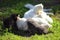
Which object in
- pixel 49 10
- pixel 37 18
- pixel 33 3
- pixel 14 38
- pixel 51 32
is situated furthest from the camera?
pixel 33 3

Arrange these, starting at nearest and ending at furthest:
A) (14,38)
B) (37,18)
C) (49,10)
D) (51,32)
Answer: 1. (14,38)
2. (51,32)
3. (37,18)
4. (49,10)

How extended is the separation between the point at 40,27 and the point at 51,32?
0.38 meters

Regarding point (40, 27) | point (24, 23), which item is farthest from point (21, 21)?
point (40, 27)

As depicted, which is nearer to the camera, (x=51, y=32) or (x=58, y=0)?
(x=51, y=32)

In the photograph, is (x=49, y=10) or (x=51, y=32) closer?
(x=51, y=32)

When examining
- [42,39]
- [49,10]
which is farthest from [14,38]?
[49,10]

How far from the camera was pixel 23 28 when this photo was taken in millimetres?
8773

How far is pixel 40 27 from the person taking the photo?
858 centimetres

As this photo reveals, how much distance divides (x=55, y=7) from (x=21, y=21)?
3.19 meters

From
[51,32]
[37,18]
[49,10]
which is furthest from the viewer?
[49,10]

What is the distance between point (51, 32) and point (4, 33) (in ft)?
4.90

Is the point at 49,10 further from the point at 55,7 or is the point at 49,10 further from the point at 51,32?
the point at 51,32

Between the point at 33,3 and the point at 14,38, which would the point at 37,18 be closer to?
the point at 14,38

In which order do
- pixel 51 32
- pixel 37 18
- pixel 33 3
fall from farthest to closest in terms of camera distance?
pixel 33 3 → pixel 37 18 → pixel 51 32
